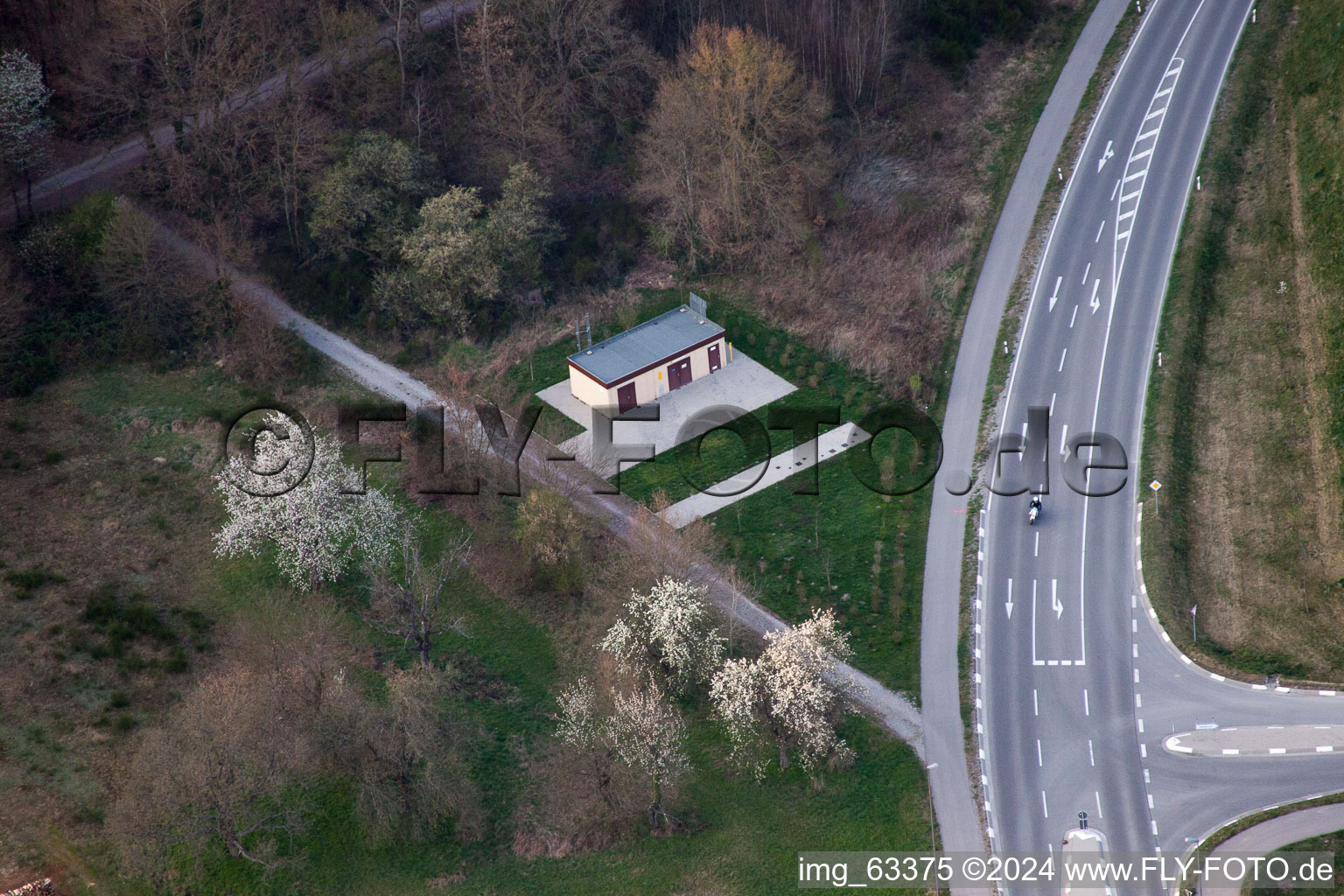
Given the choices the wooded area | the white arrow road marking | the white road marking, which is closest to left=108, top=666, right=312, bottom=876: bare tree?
the wooded area

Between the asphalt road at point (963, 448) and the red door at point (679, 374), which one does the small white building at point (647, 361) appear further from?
the asphalt road at point (963, 448)

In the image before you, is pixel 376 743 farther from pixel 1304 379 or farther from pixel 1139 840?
pixel 1304 379

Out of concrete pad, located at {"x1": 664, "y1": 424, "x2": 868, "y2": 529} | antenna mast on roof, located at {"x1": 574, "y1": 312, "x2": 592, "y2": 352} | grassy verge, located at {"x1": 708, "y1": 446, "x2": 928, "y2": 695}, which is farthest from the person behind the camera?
antenna mast on roof, located at {"x1": 574, "y1": 312, "x2": 592, "y2": 352}

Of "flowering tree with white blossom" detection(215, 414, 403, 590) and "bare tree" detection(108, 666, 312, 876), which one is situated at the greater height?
"flowering tree with white blossom" detection(215, 414, 403, 590)

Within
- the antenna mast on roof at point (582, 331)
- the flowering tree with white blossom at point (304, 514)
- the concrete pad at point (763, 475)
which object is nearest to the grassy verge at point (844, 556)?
the concrete pad at point (763, 475)

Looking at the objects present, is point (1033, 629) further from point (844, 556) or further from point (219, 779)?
point (219, 779)

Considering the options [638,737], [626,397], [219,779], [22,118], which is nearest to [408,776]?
[219,779]

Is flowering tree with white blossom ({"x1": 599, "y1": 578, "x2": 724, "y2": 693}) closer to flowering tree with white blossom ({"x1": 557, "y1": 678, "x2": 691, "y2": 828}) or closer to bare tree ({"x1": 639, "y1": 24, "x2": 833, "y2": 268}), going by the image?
flowering tree with white blossom ({"x1": 557, "y1": 678, "x2": 691, "y2": 828})

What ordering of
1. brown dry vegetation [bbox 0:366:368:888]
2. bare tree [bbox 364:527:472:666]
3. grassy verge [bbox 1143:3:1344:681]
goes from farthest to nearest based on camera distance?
bare tree [bbox 364:527:472:666]
grassy verge [bbox 1143:3:1344:681]
brown dry vegetation [bbox 0:366:368:888]
